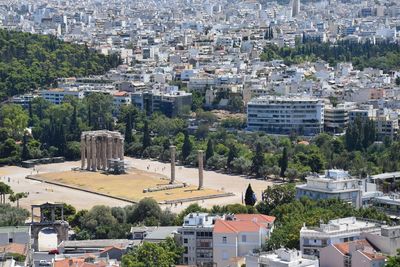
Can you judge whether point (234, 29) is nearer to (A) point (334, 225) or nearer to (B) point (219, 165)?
(B) point (219, 165)

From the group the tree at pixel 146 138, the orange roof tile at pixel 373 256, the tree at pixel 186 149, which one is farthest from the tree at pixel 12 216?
the tree at pixel 146 138

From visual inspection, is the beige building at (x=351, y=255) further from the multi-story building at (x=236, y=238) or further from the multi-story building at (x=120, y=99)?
the multi-story building at (x=120, y=99)

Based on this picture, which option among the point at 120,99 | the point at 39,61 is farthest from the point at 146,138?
the point at 39,61

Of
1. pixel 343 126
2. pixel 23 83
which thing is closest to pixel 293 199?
pixel 343 126

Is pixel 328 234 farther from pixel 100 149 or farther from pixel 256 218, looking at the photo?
pixel 100 149

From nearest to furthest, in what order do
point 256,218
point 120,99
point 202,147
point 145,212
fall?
1. point 256,218
2. point 145,212
3. point 202,147
4. point 120,99
